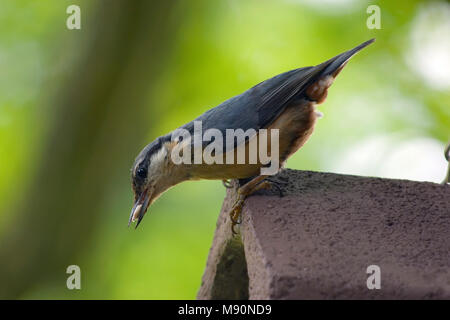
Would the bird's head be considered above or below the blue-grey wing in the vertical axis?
below

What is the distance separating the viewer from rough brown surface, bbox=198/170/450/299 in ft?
7.61

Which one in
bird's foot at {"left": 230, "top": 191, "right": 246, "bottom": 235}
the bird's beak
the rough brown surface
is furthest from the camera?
the bird's beak

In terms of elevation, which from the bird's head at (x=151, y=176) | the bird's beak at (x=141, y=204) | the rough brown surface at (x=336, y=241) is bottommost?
the rough brown surface at (x=336, y=241)

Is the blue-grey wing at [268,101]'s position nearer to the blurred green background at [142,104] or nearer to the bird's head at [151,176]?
the bird's head at [151,176]

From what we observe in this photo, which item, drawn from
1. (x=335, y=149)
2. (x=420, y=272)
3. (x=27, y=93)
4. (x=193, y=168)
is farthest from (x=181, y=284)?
(x=420, y=272)

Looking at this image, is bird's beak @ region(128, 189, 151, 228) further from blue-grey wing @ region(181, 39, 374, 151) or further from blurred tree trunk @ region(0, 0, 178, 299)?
blurred tree trunk @ region(0, 0, 178, 299)

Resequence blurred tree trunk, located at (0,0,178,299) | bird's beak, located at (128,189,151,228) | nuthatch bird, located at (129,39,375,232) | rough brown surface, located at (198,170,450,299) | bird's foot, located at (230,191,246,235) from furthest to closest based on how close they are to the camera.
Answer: blurred tree trunk, located at (0,0,178,299) < bird's beak, located at (128,189,151,228) < nuthatch bird, located at (129,39,375,232) < bird's foot, located at (230,191,246,235) < rough brown surface, located at (198,170,450,299)

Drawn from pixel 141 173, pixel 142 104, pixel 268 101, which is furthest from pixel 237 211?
pixel 142 104

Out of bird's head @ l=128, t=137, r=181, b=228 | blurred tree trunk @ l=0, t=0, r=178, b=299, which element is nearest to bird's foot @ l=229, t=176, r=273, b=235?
bird's head @ l=128, t=137, r=181, b=228

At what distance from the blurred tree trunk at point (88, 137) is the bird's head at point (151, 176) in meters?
2.04

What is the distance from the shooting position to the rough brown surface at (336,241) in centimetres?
232

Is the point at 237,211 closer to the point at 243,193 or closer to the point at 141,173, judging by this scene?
the point at 243,193

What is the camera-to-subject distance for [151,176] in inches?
144

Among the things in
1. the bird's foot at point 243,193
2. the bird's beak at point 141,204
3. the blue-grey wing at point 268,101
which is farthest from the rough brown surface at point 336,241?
the bird's beak at point 141,204
